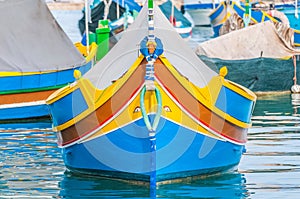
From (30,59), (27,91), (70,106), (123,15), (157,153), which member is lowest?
(123,15)

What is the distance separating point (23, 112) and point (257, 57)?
6.12 m

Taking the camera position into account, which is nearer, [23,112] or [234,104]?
[234,104]

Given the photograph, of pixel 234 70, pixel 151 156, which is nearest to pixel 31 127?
pixel 234 70

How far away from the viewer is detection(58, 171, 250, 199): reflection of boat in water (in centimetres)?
1286

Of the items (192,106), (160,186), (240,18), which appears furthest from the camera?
(240,18)

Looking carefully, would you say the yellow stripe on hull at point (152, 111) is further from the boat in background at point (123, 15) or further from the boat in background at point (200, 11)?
the boat in background at point (200, 11)

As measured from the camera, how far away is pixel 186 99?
12742mm

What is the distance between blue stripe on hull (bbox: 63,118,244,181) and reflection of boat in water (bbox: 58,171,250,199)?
0.13 meters

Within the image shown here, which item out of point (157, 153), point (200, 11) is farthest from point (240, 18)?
point (200, 11)

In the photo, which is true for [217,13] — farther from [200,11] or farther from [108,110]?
[108,110]

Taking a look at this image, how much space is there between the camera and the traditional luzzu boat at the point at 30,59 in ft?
65.9

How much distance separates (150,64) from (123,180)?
1746mm

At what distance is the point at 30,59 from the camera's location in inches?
810

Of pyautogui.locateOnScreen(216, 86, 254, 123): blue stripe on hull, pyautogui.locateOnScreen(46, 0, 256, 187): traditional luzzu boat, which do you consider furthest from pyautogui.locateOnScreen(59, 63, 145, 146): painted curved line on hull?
pyautogui.locateOnScreen(216, 86, 254, 123): blue stripe on hull
